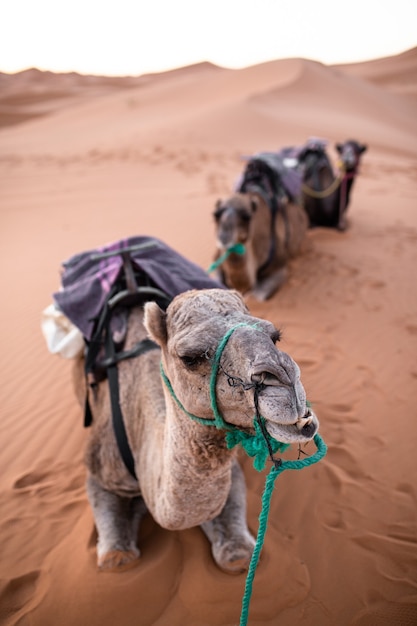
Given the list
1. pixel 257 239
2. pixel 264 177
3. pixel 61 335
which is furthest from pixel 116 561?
pixel 264 177

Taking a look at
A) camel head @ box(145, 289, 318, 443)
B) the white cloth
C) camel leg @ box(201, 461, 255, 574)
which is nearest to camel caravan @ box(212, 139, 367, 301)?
the white cloth

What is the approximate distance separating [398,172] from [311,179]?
8.14m

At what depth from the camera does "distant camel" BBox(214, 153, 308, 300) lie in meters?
4.78

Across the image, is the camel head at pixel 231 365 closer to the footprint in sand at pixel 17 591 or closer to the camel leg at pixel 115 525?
the camel leg at pixel 115 525

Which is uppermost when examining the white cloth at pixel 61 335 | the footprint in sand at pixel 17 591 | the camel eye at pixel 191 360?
the camel eye at pixel 191 360

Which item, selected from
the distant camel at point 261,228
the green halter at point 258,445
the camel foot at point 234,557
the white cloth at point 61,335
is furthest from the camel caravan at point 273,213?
the green halter at point 258,445

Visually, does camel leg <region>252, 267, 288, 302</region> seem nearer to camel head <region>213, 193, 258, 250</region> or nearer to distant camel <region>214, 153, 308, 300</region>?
distant camel <region>214, 153, 308, 300</region>

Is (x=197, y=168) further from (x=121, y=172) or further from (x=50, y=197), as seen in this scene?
(x=50, y=197)

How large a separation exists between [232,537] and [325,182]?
23.6 feet

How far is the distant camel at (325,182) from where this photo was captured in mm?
7949

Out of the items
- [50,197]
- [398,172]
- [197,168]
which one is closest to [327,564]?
[50,197]

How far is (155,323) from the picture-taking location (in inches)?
70.8

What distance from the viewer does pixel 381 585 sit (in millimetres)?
2432

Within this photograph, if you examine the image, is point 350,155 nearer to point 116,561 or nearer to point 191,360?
point 191,360
